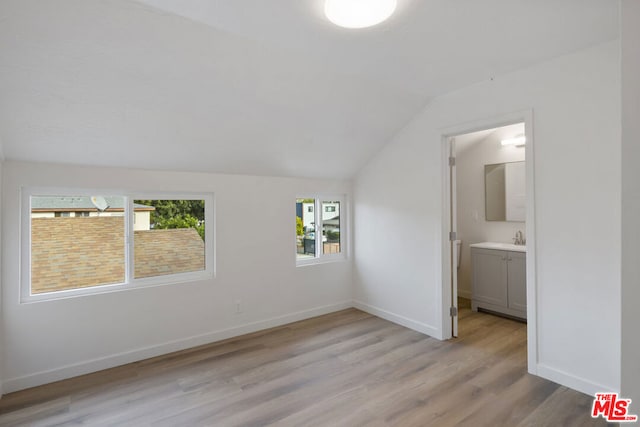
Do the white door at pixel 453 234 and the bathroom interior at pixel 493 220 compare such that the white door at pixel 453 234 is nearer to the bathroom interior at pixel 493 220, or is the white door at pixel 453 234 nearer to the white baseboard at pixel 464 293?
the bathroom interior at pixel 493 220

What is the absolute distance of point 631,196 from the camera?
4.81 feet

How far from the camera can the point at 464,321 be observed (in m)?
4.04

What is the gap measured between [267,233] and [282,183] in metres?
0.62

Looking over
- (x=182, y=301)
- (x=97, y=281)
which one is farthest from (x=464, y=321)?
Result: (x=97, y=281)

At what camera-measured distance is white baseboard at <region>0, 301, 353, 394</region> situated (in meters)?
2.66

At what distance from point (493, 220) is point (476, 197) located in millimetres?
423

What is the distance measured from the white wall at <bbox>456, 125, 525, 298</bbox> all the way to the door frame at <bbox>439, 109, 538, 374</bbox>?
1579 millimetres

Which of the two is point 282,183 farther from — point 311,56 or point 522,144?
point 522,144

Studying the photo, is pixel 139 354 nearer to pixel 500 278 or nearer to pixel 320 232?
pixel 320 232

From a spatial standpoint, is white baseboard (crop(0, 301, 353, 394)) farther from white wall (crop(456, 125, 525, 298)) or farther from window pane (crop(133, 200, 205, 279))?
white wall (crop(456, 125, 525, 298))

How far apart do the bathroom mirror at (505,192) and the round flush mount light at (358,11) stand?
3.47m

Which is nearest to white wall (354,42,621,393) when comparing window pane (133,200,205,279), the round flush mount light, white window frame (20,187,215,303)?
the round flush mount light

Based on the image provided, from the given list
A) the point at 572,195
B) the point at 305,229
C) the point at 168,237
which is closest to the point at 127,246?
the point at 168,237

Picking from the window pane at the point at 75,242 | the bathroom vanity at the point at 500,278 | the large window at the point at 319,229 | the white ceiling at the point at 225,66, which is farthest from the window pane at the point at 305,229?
the bathroom vanity at the point at 500,278
